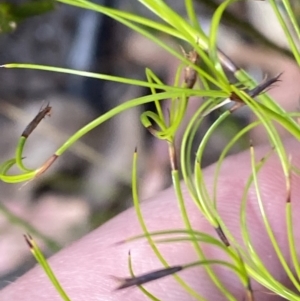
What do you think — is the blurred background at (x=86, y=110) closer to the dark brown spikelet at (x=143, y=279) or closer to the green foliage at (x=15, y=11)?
the green foliage at (x=15, y=11)

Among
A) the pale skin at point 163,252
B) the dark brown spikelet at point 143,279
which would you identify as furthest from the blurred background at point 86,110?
the dark brown spikelet at point 143,279

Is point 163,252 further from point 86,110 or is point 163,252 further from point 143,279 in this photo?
point 86,110

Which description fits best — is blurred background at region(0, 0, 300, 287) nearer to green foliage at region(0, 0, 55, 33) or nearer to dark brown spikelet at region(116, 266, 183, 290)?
green foliage at region(0, 0, 55, 33)

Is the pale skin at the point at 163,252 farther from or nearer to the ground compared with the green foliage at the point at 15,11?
nearer to the ground

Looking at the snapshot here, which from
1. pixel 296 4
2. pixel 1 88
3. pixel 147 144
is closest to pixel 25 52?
pixel 1 88

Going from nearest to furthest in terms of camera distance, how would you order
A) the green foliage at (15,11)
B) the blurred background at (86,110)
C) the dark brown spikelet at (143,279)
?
the dark brown spikelet at (143,279)
the green foliage at (15,11)
the blurred background at (86,110)

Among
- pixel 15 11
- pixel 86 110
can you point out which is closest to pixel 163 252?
pixel 15 11
